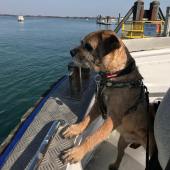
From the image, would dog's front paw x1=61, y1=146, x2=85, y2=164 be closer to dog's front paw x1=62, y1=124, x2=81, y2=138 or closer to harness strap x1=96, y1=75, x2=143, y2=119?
dog's front paw x1=62, y1=124, x2=81, y2=138

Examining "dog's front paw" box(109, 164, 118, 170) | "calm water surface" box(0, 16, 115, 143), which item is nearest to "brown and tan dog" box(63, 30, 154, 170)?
"dog's front paw" box(109, 164, 118, 170)

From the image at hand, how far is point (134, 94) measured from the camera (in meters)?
2.63

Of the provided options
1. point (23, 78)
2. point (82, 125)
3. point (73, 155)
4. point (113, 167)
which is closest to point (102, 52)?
point (82, 125)

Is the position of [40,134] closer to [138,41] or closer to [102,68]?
[102,68]

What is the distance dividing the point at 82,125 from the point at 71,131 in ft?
0.66

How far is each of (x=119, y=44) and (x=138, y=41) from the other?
1.95m

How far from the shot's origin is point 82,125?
2.86 metres

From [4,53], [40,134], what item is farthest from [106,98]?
[4,53]

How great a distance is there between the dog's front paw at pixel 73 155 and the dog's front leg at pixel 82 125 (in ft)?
0.81

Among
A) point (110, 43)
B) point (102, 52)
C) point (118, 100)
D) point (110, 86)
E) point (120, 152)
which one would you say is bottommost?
point (120, 152)

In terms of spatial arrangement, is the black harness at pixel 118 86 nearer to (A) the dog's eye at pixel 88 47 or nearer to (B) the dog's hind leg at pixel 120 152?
(A) the dog's eye at pixel 88 47

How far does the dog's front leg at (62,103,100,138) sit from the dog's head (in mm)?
479

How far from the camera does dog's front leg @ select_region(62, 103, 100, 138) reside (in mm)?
2670

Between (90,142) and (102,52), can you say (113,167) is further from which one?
(102,52)
